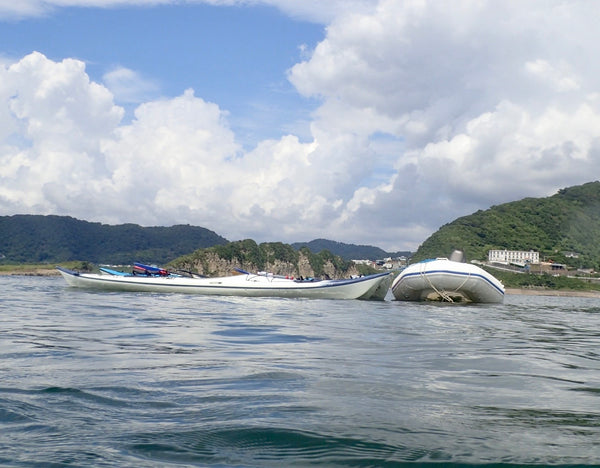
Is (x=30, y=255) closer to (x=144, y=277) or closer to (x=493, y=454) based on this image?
(x=144, y=277)

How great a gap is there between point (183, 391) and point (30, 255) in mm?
198342

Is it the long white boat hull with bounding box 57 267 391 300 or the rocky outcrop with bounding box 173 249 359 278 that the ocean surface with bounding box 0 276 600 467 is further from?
the rocky outcrop with bounding box 173 249 359 278

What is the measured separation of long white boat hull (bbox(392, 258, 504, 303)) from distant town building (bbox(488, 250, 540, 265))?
95.2 m

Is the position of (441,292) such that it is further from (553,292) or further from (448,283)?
(553,292)

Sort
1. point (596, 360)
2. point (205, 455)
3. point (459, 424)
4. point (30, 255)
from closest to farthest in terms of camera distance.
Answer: point (205, 455)
point (459, 424)
point (596, 360)
point (30, 255)

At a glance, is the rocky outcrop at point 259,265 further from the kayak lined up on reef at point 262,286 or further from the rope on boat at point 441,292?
the rope on boat at point 441,292

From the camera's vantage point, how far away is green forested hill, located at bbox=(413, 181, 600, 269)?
12794 cm

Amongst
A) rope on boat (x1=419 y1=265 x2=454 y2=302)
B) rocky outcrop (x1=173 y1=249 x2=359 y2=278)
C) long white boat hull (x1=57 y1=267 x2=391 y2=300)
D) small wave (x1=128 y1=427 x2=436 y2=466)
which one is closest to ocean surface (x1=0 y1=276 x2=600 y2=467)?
small wave (x1=128 y1=427 x2=436 y2=466)

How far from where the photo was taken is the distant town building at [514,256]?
123812mm

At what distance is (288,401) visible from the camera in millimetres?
5262

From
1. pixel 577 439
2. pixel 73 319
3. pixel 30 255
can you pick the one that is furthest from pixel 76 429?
pixel 30 255

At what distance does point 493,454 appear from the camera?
12.3 feet

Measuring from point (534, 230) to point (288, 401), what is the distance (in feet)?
510

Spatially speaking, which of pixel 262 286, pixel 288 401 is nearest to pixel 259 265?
pixel 262 286
